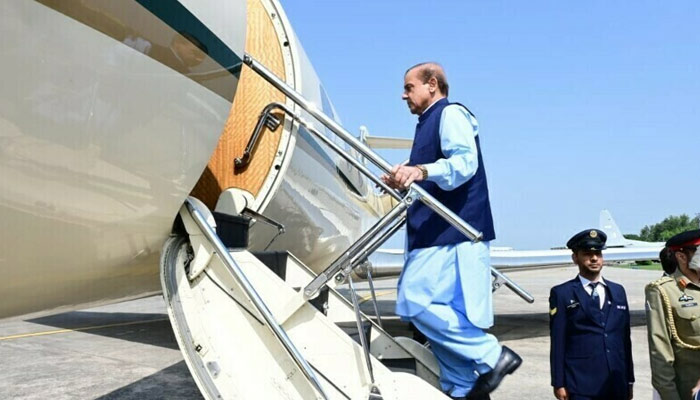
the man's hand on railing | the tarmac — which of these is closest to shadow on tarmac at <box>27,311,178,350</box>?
the tarmac

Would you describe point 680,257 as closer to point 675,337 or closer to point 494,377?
point 675,337

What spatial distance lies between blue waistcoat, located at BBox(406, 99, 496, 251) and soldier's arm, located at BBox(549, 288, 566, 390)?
635 millimetres

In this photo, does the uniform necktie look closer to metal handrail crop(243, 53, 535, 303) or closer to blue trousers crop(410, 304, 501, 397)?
blue trousers crop(410, 304, 501, 397)

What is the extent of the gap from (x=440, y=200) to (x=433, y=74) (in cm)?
64

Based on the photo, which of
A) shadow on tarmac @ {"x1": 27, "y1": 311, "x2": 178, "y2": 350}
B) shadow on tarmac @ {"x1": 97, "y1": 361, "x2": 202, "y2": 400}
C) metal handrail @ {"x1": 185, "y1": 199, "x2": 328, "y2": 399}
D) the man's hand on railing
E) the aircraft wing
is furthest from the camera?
the aircraft wing

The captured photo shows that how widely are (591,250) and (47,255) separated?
2.57 m

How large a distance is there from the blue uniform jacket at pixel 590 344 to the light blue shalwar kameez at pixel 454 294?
24.3 inches

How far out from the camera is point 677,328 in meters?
2.87

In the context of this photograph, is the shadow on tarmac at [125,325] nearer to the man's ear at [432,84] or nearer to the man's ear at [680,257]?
the man's ear at [432,84]

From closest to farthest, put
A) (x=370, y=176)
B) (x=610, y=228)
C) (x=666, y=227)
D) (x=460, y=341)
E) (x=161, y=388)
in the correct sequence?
(x=460, y=341), (x=370, y=176), (x=161, y=388), (x=610, y=228), (x=666, y=227)

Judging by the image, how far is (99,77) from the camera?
71.7 inches

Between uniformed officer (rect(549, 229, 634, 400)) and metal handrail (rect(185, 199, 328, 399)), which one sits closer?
metal handrail (rect(185, 199, 328, 399))

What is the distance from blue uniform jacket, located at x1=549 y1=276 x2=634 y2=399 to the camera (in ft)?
9.58

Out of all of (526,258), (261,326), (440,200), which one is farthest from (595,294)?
(526,258)
